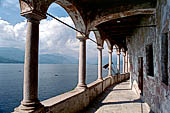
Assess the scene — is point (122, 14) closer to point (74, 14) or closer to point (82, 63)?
point (74, 14)

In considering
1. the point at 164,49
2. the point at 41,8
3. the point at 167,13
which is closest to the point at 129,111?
the point at 164,49

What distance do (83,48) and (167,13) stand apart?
3828 millimetres

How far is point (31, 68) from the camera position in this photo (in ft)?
11.8

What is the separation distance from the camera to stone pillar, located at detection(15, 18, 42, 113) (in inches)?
139

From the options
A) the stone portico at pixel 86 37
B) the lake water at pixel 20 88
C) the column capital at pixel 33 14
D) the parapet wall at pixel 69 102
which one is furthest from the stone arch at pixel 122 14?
the lake water at pixel 20 88

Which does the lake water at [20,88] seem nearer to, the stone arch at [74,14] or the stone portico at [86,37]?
the stone portico at [86,37]

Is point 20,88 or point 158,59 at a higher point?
point 158,59

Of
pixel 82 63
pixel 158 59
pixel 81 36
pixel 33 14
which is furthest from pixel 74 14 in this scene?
pixel 158 59

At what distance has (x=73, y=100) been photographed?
5.65 m

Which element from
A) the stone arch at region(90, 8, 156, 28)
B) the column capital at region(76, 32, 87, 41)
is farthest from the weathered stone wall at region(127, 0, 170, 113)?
the column capital at region(76, 32, 87, 41)

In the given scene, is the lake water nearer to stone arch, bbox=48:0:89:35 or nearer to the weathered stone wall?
stone arch, bbox=48:0:89:35

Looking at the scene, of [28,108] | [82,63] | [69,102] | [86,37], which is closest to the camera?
[28,108]

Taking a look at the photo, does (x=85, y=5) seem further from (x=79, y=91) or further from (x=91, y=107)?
(x=91, y=107)

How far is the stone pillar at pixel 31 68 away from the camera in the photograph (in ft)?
11.5
